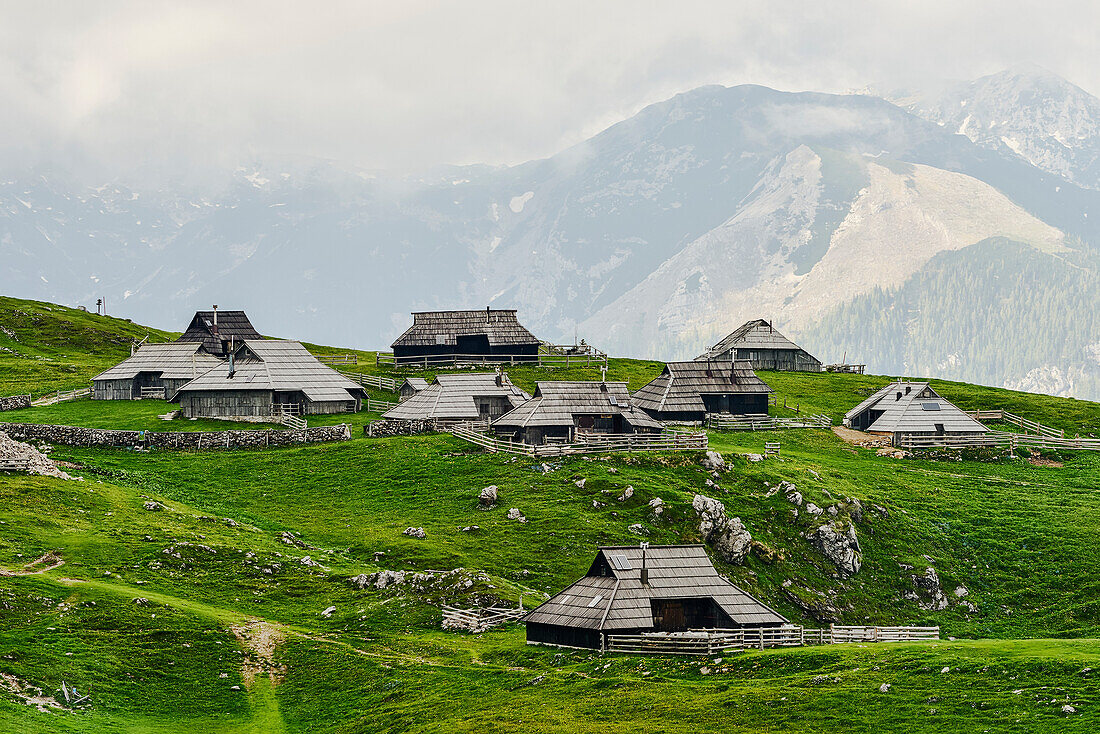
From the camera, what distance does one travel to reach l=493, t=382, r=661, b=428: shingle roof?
83438mm

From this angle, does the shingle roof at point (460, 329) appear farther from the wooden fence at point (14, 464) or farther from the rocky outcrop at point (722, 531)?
the wooden fence at point (14, 464)

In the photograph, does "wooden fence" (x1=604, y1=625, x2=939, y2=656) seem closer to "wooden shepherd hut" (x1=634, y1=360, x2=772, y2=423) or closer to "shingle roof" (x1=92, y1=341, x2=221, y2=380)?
"wooden shepherd hut" (x1=634, y1=360, x2=772, y2=423)

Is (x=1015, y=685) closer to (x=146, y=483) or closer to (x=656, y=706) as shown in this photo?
(x=656, y=706)

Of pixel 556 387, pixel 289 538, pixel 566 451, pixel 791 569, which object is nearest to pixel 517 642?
pixel 289 538

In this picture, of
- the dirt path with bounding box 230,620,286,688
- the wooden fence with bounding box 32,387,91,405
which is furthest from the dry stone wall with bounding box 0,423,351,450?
the dirt path with bounding box 230,620,286,688

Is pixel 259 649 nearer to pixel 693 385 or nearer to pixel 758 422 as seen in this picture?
pixel 758 422

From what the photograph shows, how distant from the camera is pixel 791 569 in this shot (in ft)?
218

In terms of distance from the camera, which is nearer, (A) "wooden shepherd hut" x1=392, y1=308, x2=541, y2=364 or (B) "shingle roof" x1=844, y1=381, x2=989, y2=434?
(B) "shingle roof" x1=844, y1=381, x2=989, y2=434

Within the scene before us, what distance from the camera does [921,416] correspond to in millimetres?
93125

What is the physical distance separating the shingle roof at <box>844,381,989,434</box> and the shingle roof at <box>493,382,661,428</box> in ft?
60.2

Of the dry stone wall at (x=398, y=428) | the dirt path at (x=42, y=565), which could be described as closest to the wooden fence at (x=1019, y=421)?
the dry stone wall at (x=398, y=428)

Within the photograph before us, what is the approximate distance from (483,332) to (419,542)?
6244 cm

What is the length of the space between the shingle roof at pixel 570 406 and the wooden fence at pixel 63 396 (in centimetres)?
3578

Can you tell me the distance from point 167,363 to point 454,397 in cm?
2803
